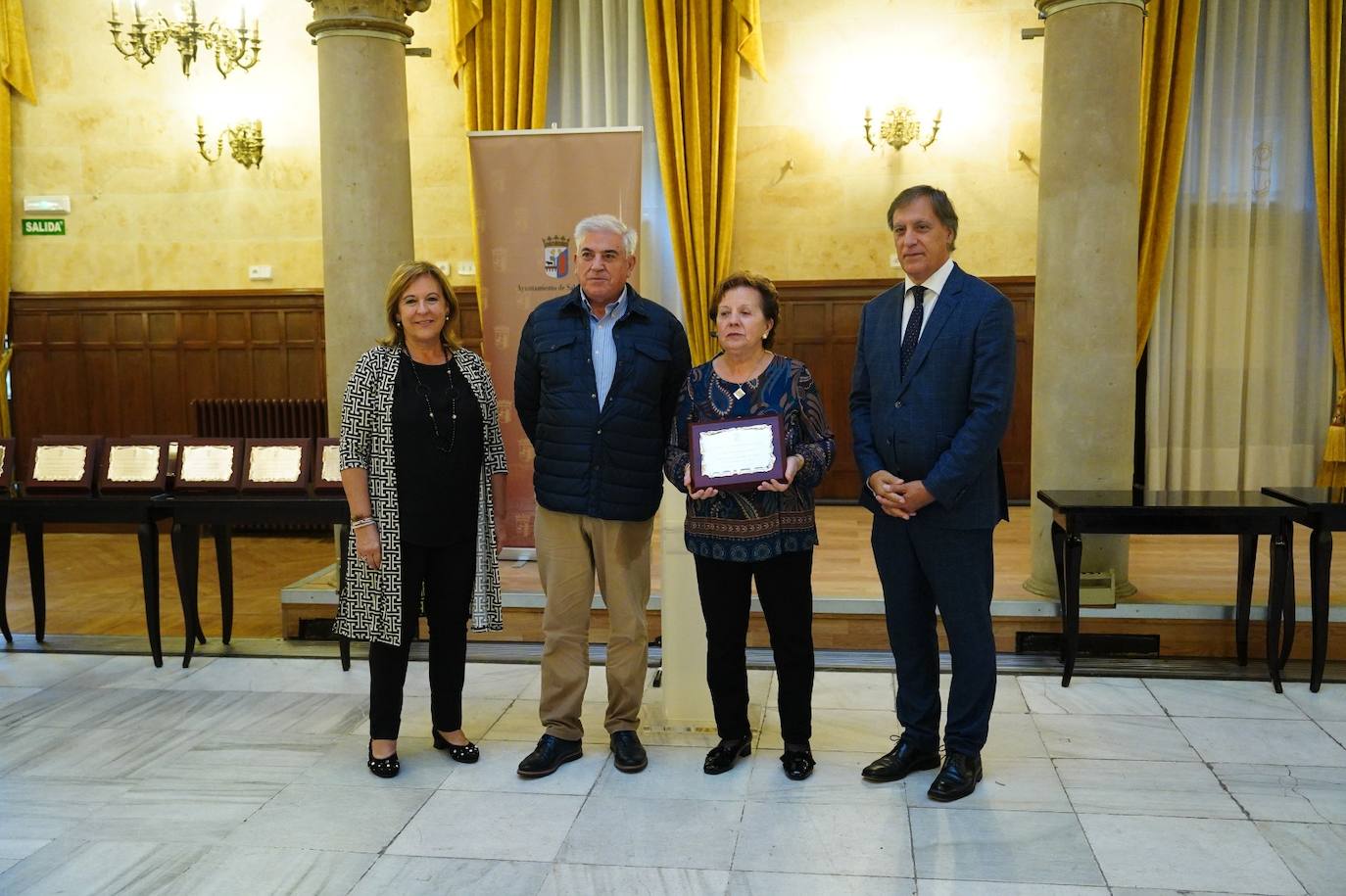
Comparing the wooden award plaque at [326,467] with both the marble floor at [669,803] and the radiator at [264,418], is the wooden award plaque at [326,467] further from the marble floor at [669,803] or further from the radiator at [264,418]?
the radiator at [264,418]

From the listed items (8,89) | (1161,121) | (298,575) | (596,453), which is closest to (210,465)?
(298,575)

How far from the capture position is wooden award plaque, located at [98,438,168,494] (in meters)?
5.06

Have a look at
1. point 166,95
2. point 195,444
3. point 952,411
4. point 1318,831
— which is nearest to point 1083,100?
point 952,411

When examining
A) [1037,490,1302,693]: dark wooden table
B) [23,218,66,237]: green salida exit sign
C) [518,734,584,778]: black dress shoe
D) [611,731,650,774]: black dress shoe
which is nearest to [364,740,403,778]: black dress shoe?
[518,734,584,778]: black dress shoe

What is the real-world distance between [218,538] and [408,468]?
250 cm

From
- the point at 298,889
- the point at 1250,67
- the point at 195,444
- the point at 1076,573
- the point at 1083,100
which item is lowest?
the point at 298,889

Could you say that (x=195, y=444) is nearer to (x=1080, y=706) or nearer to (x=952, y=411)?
(x=952, y=411)

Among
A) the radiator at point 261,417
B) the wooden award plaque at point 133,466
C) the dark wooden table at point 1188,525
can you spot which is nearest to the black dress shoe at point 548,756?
the dark wooden table at point 1188,525

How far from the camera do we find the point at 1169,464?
311 inches

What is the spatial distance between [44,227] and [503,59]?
398 cm

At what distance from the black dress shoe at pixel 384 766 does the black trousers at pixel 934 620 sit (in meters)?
1.67

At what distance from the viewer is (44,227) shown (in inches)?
349

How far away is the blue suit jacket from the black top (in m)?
1.29

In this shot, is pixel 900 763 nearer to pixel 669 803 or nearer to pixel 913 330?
pixel 669 803
